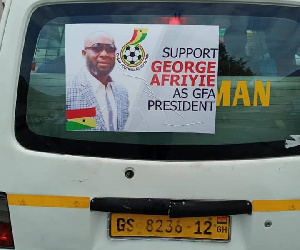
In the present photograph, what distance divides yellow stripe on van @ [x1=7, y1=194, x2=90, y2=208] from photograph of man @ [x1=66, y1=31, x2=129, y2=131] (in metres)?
0.43

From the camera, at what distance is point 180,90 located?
2250 millimetres

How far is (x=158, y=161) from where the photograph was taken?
230cm

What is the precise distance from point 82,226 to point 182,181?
0.60 metres

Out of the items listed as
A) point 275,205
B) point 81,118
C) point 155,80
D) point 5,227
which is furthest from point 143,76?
point 5,227

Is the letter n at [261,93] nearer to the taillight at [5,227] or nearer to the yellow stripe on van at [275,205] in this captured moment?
the yellow stripe on van at [275,205]

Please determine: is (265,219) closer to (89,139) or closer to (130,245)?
(130,245)

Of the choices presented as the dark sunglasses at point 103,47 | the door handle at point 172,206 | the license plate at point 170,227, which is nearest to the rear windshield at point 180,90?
the dark sunglasses at point 103,47

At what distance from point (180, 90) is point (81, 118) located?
54 cm

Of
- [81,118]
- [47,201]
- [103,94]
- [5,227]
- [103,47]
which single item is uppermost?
[103,47]

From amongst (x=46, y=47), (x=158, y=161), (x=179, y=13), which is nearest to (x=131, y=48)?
(x=179, y=13)

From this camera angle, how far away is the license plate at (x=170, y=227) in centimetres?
236

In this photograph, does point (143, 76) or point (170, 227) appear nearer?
point (143, 76)

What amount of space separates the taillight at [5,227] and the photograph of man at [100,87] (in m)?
0.67

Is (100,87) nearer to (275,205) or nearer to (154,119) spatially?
(154,119)
